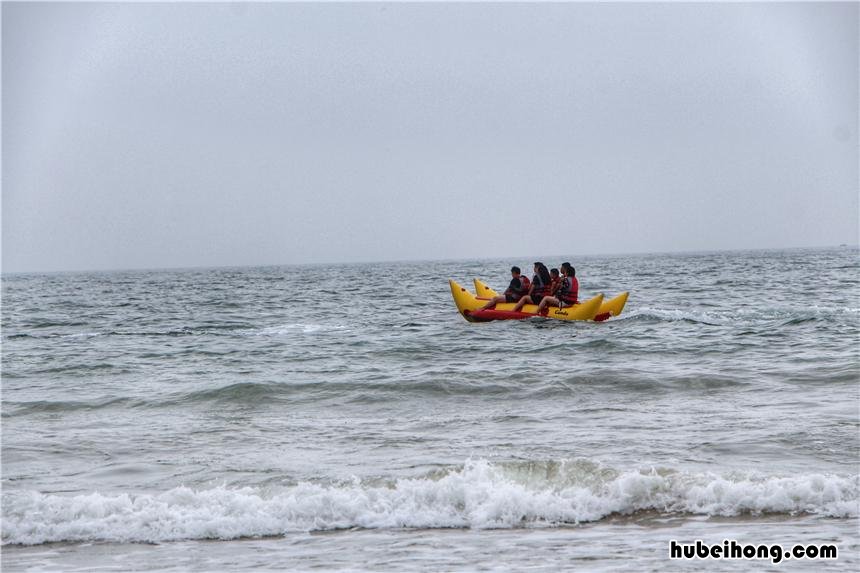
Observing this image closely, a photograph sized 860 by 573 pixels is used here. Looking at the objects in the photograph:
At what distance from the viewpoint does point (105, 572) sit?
464 centimetres

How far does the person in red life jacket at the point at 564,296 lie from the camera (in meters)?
16.3

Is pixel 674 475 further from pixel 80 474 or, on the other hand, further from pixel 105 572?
pixel 80 474

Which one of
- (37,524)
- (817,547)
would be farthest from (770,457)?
(37,524)

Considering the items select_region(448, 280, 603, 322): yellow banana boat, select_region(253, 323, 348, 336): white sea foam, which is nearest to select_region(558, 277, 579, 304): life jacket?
select_region(448, 280, 603, 322): yellow banana boat

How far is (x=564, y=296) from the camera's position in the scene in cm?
1642

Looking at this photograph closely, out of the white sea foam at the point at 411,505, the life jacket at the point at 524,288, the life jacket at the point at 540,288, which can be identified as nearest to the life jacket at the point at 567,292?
the life jacket at the point at 540,288

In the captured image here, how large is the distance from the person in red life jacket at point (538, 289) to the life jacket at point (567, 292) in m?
0.30

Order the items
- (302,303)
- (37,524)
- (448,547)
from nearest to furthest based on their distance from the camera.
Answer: (448,547), (37,524), (302,303)

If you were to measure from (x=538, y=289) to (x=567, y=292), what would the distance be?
22.7 inches

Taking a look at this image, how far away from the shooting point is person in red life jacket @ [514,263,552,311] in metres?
16.6

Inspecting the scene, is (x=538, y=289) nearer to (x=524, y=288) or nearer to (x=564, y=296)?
(x=524, y=288)

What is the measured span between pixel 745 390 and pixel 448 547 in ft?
17.5

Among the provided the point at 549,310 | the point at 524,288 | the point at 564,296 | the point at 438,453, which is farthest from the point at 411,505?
the point at 524,288

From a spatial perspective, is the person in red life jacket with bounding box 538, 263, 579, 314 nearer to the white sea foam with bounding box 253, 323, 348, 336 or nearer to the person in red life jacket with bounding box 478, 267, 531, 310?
the person in red life jacket with bounding box 478, 267, 531, 310
